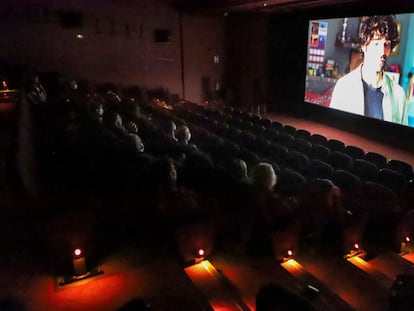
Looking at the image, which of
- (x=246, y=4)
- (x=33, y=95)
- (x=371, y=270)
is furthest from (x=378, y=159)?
(x=33, y=95)

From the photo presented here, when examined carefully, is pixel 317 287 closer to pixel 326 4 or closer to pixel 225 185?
pixel 225 185

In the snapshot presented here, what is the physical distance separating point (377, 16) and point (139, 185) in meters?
7.62

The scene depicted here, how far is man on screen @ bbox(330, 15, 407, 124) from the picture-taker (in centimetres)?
840

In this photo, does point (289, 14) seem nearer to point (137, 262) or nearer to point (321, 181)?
point (321, 181)

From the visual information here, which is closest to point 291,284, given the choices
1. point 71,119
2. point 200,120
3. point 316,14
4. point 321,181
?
point 321,181

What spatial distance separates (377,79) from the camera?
8.76 m

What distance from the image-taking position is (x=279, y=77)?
12625 mm

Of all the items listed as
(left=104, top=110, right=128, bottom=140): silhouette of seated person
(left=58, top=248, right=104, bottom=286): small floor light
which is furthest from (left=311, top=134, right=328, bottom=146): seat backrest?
(left=58, top=248, right=104, bottom=286): small floor light

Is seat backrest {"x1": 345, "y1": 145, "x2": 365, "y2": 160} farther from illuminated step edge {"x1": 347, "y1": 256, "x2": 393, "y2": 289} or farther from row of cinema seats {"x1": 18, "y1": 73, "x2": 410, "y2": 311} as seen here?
illuminated step edge {"x1": 347, "y1": 256, "x2": 393, "y2": 289}

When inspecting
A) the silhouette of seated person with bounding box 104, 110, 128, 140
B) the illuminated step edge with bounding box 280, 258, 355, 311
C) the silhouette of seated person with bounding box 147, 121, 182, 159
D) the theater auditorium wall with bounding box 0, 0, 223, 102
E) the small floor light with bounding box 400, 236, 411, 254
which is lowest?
the small floor light with bounding box 400, 236, 411, 254

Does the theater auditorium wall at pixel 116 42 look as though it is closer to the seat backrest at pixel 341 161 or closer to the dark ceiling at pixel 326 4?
the dark ceiling at pixel 326 4

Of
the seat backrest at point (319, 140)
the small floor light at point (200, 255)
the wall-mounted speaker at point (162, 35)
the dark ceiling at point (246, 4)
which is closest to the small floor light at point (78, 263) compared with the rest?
the small floor light at point (200, 255)

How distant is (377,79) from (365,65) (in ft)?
1.60

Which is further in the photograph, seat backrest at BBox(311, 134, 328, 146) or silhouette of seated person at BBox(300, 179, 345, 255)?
seat backrest at BBox(311, 134, 328, 146)
